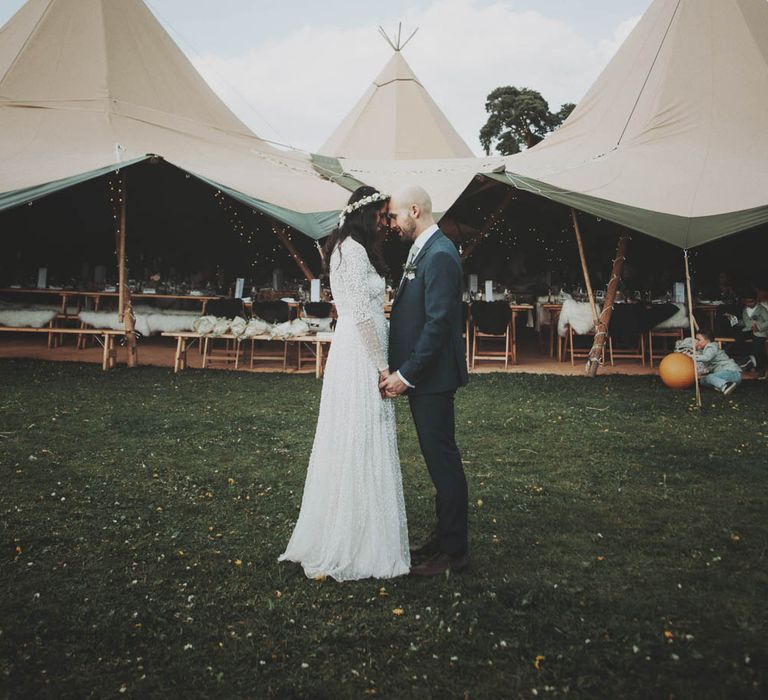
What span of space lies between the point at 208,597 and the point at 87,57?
36.9 feet

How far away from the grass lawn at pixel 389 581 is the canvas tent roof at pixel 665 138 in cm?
397

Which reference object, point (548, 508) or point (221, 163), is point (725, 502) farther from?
point (221, 163)

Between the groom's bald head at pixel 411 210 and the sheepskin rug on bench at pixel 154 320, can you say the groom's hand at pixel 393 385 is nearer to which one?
the groom's bald head at pixel 411 210

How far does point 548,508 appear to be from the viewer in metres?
3.54

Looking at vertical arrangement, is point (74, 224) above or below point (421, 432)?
above

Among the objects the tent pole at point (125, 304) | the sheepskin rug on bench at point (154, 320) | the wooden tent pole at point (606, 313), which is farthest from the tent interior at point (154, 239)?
the wooden tent pole at point (606, 313)

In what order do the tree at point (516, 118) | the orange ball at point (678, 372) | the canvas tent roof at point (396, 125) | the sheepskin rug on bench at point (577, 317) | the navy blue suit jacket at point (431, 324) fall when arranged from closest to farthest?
the navy blue suit jacket at point (431, 324)
the orange ball at point (678, 372)
the sheepskin rug on bench at point (577, 317)
the canvas tent roof at point (396, 125)
the tree at point (516, 118)

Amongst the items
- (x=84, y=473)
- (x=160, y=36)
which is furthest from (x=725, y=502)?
(x=160, y=36)

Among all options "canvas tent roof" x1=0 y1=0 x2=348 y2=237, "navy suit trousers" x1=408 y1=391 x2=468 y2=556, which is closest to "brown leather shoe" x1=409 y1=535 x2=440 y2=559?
"navy suit trousers" x1=408 y1=391 x2=468 y2=556

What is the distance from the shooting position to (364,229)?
2707 millimetres

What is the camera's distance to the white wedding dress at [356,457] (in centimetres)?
268

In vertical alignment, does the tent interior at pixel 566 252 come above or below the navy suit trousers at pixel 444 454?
above

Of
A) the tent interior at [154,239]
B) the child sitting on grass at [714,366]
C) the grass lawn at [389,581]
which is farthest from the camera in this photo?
the tent interior at [154,239]

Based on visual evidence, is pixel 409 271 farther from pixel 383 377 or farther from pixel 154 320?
pixel 154 320
